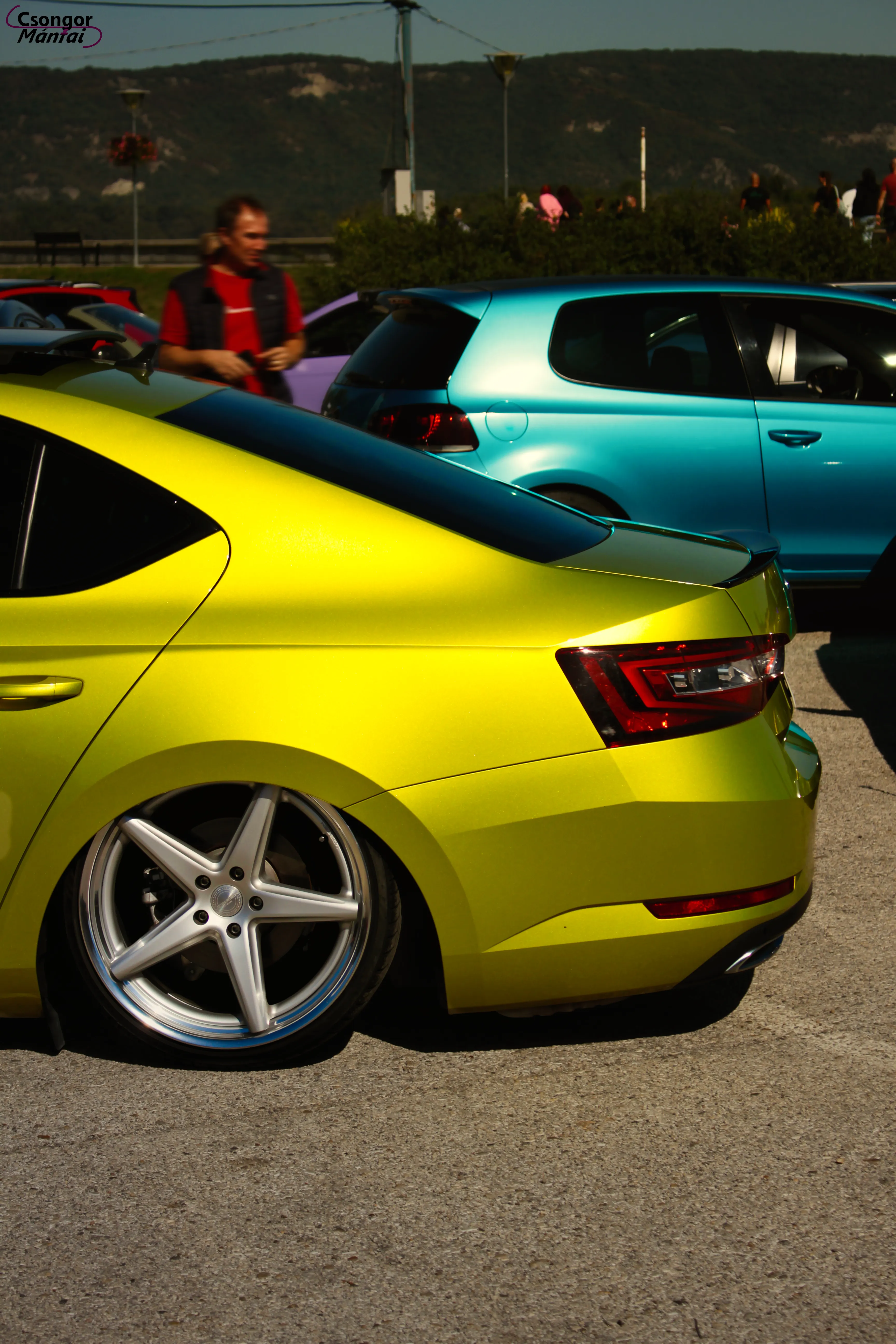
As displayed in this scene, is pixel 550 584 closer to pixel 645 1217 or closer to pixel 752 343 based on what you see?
pixel 645 1217

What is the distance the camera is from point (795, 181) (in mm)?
160125

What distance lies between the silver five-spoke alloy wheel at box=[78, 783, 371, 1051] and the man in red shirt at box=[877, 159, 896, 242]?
1820 centimetres

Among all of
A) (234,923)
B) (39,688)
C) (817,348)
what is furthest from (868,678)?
(39,688)

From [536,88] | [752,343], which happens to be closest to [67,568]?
[752,343]

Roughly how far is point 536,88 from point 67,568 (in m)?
197

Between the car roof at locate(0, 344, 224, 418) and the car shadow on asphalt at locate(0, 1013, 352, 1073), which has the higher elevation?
the car roof at locate(0, 344, 224, 418)

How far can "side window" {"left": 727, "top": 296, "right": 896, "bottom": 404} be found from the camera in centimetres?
652

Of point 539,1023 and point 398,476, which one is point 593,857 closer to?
point 539,1023

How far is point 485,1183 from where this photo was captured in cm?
259

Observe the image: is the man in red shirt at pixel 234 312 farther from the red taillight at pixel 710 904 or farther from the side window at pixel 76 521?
the red taillight at pixel 710 904

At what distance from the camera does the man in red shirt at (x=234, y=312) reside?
19.3 ft

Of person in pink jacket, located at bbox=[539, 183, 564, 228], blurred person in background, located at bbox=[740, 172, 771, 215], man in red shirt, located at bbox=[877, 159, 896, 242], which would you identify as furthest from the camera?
man in red shirt, located at bbox=[877, 159, 896, 242]

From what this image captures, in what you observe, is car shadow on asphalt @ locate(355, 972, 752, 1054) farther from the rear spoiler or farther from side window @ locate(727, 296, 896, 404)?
side window @ locate(727, 296, 896, 404)

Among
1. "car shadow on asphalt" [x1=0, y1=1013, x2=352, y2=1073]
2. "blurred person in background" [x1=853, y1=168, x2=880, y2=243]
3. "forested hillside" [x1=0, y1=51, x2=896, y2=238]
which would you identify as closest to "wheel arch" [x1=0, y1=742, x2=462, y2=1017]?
"car shadow on asphalt" [x1=0, y1=1013, x2=352, y2=1073]
